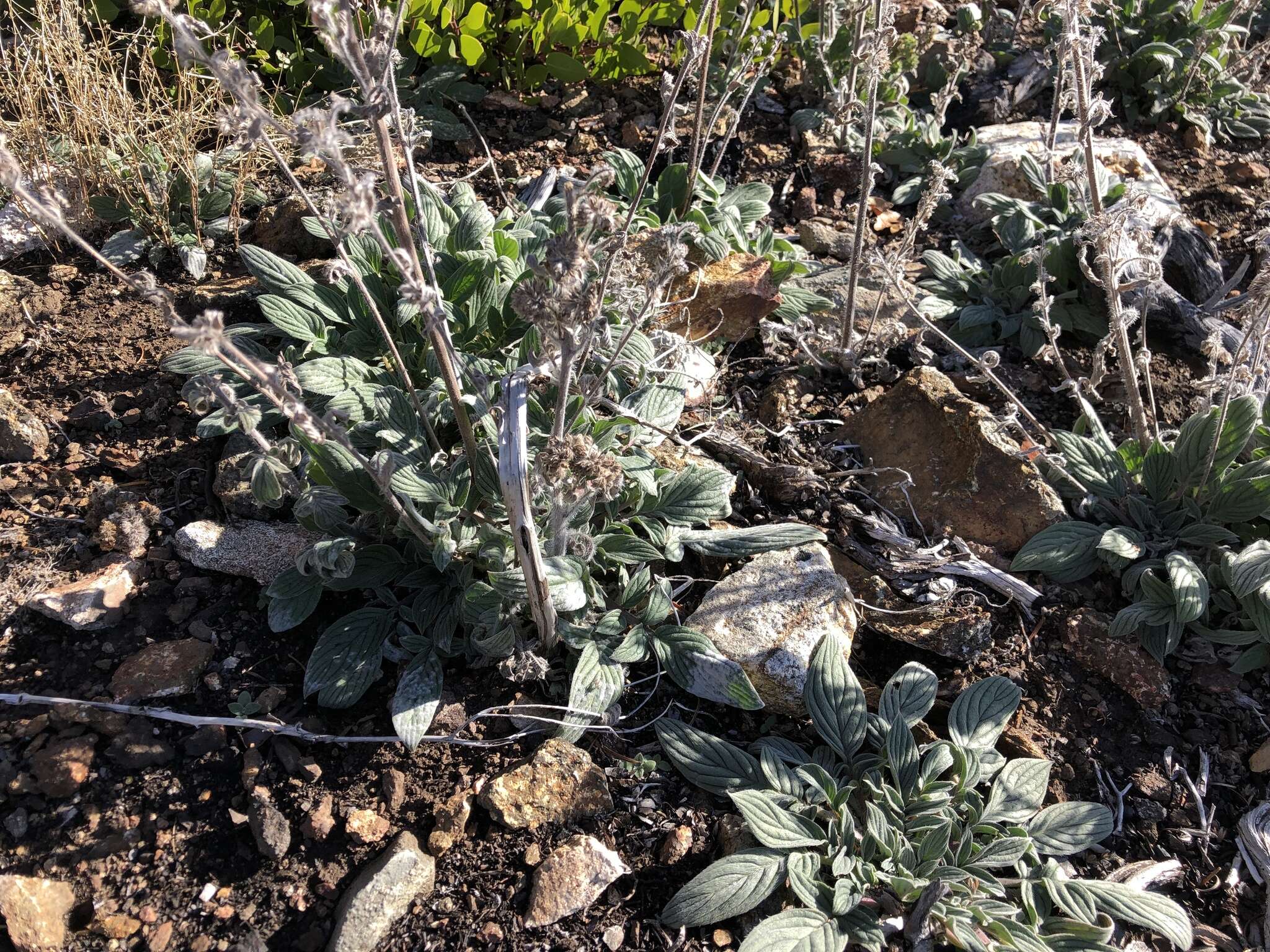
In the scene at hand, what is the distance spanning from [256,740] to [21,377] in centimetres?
167

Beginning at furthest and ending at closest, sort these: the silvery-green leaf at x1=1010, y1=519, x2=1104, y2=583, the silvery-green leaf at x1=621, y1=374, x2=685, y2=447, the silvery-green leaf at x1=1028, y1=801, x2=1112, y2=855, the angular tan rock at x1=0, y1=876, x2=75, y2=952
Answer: the silvery-green leaf at x1=621, y1=374, x2=685, y2=447, the silvery-green leaf at x1=1010, y1=519, x2=1104, y2=583, the silvery-green leaf at x1=1028, y1=801, x2=1112, y2=855, the angular tan rock at x1=0, y1=876, x2=75, y2=952

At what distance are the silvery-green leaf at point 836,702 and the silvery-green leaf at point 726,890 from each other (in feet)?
1.27

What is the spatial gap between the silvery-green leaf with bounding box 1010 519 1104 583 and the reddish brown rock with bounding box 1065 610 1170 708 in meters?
0.14

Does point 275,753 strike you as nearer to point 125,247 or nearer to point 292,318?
point 292,318

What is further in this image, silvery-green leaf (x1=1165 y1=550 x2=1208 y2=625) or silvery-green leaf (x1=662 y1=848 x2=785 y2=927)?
silvery-green leaf (x1=1165 y1=550 x2=1208 y2=625)

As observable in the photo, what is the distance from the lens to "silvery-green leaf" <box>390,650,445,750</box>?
2.42 meters

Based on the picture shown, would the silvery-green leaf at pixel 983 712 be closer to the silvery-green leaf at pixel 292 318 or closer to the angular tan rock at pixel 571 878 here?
the angular tan rock at pixel 571 878

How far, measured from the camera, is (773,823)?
91.4 inches

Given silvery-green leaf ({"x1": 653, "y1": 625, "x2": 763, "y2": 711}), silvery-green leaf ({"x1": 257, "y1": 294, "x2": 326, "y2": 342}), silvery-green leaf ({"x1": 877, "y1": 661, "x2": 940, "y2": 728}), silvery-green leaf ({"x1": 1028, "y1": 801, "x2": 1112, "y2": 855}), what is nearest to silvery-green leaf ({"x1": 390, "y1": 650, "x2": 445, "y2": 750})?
silvery-green leaf ({"x1": 653, "y1": 625, "x2": 763, "y2": 711})

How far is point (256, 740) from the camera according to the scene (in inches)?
96.7

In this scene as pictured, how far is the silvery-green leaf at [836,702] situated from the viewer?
2.56 m

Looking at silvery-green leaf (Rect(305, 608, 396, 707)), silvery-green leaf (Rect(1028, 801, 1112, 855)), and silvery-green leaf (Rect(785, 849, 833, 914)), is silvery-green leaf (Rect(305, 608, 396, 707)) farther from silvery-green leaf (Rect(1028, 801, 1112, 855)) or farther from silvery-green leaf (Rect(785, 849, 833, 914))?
silvery-green leaf (Rect(1028, 801, 1112, 855))

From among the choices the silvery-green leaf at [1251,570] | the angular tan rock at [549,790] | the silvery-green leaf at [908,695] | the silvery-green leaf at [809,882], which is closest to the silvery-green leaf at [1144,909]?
the silvery-green leaf at [908,695]

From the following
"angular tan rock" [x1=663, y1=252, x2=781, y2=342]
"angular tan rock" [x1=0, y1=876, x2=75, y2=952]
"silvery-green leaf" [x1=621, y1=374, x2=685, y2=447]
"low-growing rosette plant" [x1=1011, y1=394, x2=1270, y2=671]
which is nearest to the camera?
"angular tan rock" [x1=0, y1=876, x2=75, y2=952]
